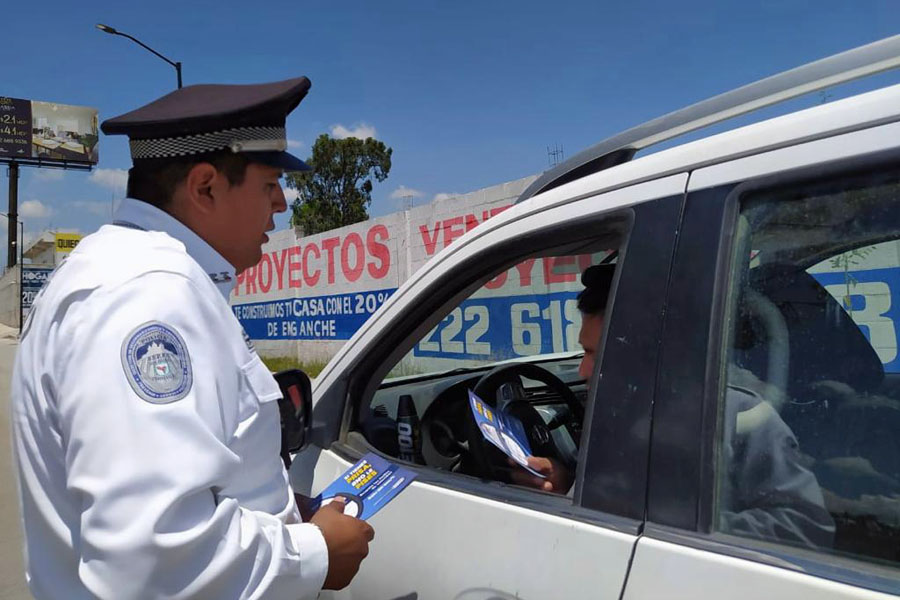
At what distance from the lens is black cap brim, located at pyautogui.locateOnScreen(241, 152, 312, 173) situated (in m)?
1.40

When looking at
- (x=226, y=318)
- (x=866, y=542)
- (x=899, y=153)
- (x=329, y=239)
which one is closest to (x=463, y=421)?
(x=226, y=318)

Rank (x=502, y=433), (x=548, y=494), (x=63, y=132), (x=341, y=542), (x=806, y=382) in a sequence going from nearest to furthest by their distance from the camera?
(x=806, y=382) → (x=341, y=542) → (x=548, y=494) → (x=502, y=433) → (x=63, y=132)

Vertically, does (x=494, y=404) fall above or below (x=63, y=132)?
below

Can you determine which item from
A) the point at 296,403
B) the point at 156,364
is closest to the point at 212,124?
the point at 156,364

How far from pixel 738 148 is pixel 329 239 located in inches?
517

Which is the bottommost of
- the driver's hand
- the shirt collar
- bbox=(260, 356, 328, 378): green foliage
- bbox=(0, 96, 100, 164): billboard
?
bbox=(260, 356, 328, 378): green foliage

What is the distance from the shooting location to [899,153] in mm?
989

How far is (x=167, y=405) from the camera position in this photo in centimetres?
100

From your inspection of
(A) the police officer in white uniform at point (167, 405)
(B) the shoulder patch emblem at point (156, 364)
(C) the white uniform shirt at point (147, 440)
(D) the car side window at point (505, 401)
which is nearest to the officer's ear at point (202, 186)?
(A) the police officer in white uniform at point (167, 405)

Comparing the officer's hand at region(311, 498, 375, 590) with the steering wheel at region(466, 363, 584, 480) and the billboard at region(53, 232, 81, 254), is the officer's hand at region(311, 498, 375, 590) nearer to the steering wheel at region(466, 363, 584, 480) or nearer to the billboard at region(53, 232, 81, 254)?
the steering wheel at region(466, 363, 584, 480)

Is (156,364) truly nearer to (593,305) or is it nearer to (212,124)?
(212,124)

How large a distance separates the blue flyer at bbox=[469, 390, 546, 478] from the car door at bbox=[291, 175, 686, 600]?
10 centimetres

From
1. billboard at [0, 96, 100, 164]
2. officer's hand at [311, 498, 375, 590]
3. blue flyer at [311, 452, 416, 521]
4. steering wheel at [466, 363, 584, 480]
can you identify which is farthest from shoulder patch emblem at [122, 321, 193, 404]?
billboard at [0, 96, 100, 164]

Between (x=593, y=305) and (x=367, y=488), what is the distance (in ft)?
2.87
